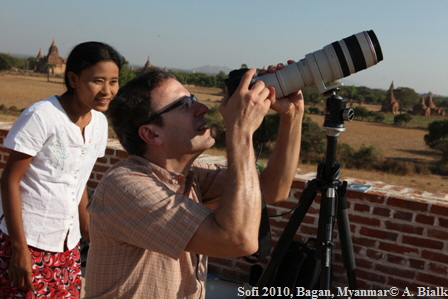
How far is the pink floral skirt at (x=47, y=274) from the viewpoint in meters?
2.04

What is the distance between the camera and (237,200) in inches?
48.1

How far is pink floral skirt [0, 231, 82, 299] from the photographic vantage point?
6.71 feet

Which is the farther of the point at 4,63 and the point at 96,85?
the point at 4,63

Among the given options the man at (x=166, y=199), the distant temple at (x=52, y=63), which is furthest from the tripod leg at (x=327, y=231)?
the distant temple at (x=52, y=63)

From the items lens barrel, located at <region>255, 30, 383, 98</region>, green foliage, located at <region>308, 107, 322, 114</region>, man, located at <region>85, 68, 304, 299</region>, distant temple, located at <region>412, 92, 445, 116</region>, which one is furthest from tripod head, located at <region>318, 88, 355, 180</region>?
distant temple, located at <region>412, 92, 445, 116</region>

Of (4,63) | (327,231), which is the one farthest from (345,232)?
(4,63)

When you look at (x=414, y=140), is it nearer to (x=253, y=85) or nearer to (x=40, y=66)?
(x=253, y=85)

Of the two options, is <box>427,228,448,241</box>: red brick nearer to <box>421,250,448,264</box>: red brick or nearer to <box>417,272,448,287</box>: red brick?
<box>421,250,448,264</box>: red brick

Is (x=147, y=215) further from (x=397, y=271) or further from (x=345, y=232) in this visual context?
(x=397, y=271)

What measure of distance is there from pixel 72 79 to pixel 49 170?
0.49 meters

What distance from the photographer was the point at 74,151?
211cm

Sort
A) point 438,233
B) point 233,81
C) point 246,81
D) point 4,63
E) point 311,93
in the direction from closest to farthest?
point 246,81 → point 233,81 → point 438,233 → point 311,93 → point 4,63

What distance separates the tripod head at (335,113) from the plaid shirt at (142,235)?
82 cm

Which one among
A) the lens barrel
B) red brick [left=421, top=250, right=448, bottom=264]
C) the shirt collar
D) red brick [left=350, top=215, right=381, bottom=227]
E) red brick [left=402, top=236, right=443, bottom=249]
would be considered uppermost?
the lens barrel
